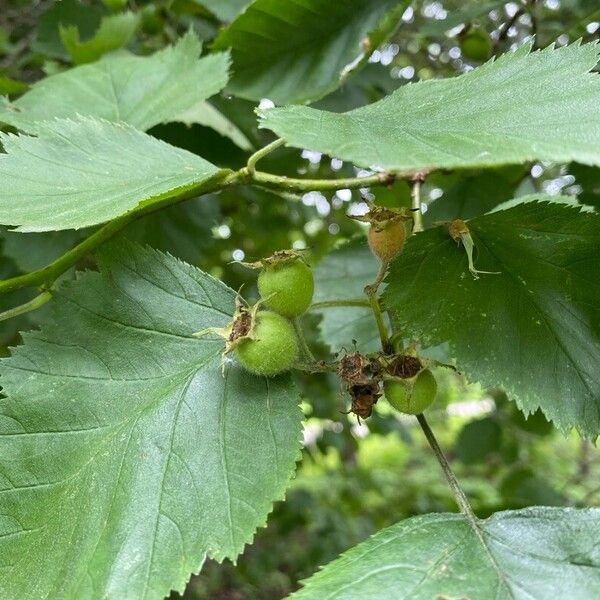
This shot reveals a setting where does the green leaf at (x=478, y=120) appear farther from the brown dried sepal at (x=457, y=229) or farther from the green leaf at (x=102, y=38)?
the green leaf at (x=102, y=38)

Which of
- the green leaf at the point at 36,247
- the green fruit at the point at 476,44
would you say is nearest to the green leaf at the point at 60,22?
the green leaf at the point at 36,247

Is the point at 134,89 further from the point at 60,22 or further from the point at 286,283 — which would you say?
the point at 286,283

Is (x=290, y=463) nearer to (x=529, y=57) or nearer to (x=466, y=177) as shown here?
(x=529, y=57)

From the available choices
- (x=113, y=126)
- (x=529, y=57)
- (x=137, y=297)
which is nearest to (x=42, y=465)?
(x=137, y=297)

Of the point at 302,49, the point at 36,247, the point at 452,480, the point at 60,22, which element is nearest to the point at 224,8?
the point at 302,49

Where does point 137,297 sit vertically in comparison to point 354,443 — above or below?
above
